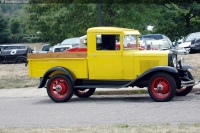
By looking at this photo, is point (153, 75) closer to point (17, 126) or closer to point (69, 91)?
A: point (69, 91)

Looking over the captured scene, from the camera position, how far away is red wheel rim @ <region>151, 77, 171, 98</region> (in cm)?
1365

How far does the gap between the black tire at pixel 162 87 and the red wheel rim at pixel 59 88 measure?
223cm

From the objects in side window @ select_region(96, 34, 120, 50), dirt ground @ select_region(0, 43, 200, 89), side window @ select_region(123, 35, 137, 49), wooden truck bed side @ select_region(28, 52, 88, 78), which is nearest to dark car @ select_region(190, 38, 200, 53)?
dirt ground @ select_region(0, 43, 200, 89)

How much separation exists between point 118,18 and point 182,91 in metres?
18.2

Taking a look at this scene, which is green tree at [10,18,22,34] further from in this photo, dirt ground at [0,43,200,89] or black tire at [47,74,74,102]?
black tire at [47,74,74,102]

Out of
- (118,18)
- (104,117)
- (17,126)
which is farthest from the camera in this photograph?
(118,18)

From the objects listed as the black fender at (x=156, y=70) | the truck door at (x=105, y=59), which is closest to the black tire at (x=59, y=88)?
the truck door at (x=105, y=59)

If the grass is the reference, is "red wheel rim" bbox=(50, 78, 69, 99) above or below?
above

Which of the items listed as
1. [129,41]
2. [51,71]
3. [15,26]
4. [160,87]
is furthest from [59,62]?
[15,26]

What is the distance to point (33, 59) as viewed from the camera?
14.8 meters

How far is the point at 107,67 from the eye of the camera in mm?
14250

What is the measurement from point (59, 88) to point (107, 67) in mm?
1359

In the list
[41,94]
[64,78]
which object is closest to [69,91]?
[64,78]

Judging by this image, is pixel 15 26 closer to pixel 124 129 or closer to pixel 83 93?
pixel 83 93
